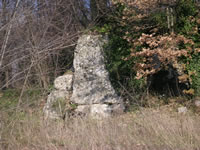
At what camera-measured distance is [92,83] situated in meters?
6.02

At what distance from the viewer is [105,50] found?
6.65m

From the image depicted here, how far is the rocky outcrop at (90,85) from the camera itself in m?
5.75

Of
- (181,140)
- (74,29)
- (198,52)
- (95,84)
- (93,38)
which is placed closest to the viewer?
(181,140)

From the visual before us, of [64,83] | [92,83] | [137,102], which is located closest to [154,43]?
[137,102]

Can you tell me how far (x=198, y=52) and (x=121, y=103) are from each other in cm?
216

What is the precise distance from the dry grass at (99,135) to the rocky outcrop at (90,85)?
155cm

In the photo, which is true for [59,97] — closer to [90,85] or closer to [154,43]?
[90,85]

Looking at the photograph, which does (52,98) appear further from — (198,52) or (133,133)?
(198,52)

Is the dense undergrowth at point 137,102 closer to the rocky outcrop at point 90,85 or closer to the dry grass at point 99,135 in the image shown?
the dry grass at point 99,135

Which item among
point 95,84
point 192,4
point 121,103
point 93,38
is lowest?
point 121,103

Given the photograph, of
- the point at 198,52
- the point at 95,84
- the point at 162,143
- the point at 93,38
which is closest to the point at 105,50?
the point at 93,38

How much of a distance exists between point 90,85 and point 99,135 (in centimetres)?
249

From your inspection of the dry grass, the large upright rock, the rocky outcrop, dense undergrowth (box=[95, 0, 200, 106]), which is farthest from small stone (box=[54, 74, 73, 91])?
the dry grass

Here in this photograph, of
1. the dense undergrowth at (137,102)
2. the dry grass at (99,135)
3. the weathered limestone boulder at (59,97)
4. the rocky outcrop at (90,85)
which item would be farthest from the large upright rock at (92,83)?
the dry grass at (99,135)
